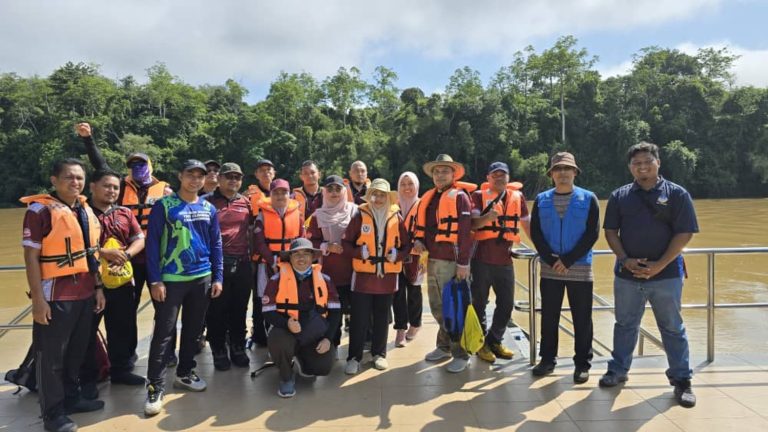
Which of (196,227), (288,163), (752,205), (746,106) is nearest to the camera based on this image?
(196,227)

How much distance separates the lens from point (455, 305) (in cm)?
384

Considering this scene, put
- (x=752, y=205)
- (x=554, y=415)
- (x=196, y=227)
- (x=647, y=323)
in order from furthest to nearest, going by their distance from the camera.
A: 1. (x=752, y=205)
2. (x=647, y=323)
3. (x=196, y=227)
4. (x=554, y=415)

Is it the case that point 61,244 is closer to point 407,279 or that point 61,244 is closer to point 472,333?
point 407,279

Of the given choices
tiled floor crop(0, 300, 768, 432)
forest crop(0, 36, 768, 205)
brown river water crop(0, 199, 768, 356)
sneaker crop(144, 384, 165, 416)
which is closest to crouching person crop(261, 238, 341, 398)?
tiled floor crop(0, 300, 768, 432)

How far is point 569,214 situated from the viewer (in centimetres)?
365

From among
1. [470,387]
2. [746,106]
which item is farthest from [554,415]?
[746,106]

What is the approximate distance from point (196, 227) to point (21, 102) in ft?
157

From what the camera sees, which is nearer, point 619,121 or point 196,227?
point 196,227

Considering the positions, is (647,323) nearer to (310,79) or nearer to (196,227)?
(196,227)

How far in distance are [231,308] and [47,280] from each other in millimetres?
1429

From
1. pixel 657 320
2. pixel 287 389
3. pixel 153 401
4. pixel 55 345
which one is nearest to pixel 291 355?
pixel 287 389

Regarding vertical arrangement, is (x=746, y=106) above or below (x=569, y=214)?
above

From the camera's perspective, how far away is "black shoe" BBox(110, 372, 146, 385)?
12.0 ft

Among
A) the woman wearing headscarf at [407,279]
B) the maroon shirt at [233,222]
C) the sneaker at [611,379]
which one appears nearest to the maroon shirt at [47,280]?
the maroon shirt at [233,222]
